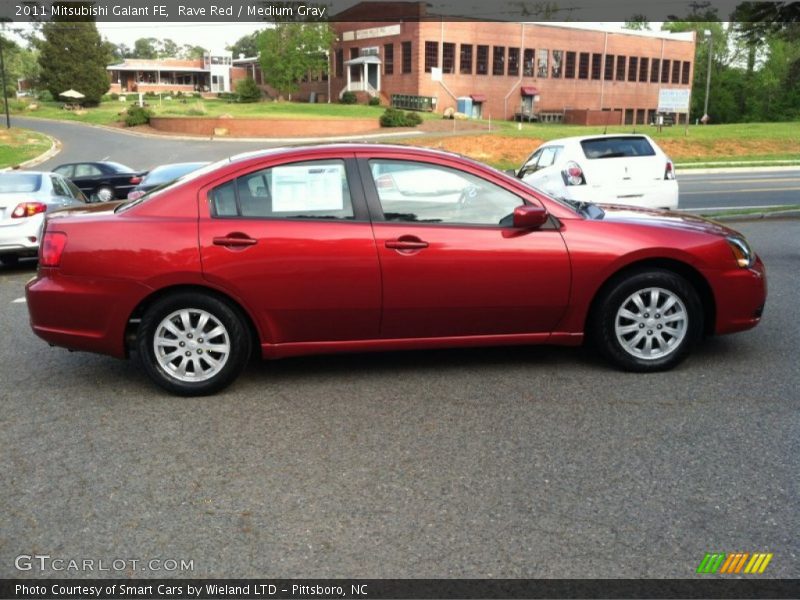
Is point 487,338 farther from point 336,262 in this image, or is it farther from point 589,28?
point 589,28

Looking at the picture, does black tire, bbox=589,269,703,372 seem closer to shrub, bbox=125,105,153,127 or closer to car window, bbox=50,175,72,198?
car window, bbox=50,175,72,198

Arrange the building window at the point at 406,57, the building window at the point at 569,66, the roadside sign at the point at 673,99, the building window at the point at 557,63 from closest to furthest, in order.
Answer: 1. the roadside sign at the point at 673,99
2. the building window at the point at 406,57
3. the building window at the point at 557,63
4. the building window at the point at 569,66

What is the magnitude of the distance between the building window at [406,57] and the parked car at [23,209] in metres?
55.4

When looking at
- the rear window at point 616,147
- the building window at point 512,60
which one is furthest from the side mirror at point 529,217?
the building window at point 512,60

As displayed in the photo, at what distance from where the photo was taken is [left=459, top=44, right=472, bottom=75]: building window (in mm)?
64938

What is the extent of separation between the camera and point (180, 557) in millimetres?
3279

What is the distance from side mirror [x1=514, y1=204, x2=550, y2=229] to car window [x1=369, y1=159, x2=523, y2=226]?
0.45 feet

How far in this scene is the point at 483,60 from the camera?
218 ft

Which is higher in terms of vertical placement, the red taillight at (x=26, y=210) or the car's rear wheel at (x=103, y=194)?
the red taillight at (x=26, y=210)

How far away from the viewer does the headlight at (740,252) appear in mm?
5621

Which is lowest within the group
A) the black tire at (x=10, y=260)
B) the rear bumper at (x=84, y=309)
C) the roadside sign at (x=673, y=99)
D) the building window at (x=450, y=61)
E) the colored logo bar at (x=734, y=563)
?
the black tire at (x=10, y=260)

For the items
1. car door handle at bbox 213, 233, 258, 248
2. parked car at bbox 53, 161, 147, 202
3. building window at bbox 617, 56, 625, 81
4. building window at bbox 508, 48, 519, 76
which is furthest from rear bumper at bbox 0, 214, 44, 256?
building window at bbox 617, 56, 625, 81

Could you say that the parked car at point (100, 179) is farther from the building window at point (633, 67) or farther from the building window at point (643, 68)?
the building window at point (643, 68)

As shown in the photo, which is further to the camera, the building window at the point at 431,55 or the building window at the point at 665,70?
the building window at the point at 665,70
